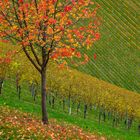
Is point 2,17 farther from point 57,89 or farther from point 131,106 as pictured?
point 131,106

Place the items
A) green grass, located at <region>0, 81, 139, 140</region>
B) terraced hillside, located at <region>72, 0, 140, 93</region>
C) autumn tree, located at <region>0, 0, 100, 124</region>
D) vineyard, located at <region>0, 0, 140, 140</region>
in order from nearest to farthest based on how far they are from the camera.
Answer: autumn tree, located at <region>0, 0, 100, 124</region>, vineyard, located at <region>0, 0, 140, 140</region>, green grass, located at <region>0, 81, 139, 140</region>, terraced hillside, located at <region>72, 0, 140, 93</region>

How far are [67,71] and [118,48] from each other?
5237cm

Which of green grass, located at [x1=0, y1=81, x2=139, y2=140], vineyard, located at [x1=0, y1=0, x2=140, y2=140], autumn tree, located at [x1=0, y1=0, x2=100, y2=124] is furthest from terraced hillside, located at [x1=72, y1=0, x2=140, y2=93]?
autumn tree, located at [x1=0, y1=0, x2=100, y2=124]

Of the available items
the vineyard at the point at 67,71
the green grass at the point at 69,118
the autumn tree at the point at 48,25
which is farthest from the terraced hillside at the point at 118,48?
the autumn tree at the point at 48,25

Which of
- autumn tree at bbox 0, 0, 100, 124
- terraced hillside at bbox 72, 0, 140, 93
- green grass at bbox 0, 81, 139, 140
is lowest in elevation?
green grass at bbox 0, 81, 139, 140

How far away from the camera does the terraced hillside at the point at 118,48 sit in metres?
107

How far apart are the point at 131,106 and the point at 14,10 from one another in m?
52.5

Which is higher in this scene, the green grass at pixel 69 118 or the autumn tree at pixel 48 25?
the autumn tree at pixel 48 25

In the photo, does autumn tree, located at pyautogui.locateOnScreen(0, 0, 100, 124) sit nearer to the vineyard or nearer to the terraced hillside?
the vineyard

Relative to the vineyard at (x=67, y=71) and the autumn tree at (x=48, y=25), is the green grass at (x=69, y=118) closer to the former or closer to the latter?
the vineyard at (x=67, y=71)

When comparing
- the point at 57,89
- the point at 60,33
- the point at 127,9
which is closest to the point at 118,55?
the point at 127,9

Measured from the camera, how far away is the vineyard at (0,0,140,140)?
2478cm

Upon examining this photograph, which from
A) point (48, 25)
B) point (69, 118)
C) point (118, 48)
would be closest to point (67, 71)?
point (69, 118)

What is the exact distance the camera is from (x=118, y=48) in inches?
4697
